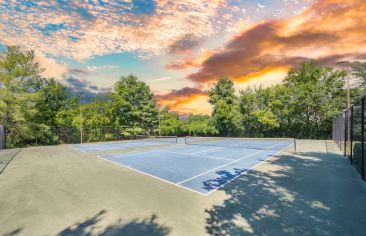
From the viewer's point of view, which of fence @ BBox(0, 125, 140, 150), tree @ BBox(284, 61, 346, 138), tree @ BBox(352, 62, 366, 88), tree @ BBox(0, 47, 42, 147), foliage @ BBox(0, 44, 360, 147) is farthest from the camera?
tree @ BBox(284, 61, 346, 138)

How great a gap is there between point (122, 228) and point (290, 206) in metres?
4.64

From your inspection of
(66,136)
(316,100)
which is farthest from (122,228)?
(316,100)

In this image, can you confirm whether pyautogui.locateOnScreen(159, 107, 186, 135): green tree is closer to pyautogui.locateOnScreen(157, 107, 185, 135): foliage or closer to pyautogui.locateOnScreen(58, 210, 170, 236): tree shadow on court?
pyautogui.locateOnScreen(157, 107, 185, 135): foliage

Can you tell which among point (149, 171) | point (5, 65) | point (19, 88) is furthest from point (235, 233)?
point (5, 65)

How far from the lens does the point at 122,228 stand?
14.5 ft

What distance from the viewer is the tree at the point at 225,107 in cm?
4458

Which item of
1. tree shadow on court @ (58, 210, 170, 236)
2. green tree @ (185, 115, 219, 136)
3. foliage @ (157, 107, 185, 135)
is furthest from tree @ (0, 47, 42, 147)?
green tree @ (185, 115, 219, 136)

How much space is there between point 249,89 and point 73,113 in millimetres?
42013

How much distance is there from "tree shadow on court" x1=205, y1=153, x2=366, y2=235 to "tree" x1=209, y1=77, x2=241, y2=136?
36116mm

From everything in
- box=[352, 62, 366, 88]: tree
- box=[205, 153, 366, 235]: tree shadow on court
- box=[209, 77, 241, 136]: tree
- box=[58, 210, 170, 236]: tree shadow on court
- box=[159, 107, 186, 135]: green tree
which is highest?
box=[352, 62, 366, 88]: tree

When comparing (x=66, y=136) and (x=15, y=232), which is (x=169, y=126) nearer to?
(x=66, y=136)

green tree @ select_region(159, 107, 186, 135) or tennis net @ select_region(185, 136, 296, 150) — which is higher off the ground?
green tree @ select_region(159, 107, 186, 135)

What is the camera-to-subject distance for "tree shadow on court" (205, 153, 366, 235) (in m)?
4.27

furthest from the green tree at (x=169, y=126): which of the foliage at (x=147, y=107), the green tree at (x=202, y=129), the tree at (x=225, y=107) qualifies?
the tree at (x=225, y=107)
